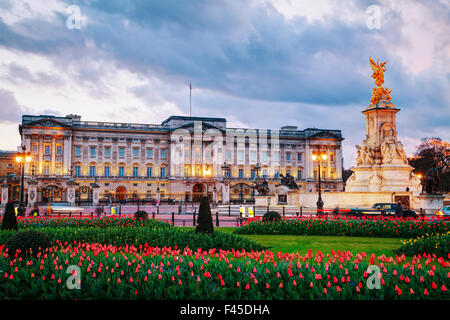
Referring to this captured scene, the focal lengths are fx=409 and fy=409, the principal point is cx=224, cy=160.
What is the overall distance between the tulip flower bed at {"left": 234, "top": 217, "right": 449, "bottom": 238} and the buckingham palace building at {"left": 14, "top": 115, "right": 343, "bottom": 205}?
56436 mm

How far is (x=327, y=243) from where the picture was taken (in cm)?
1454

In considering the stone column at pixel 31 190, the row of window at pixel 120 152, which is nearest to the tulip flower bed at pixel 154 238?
the stone column at pixel 31 190

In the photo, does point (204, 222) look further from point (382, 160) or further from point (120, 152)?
point (120, 152)

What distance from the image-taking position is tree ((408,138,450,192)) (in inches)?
2453

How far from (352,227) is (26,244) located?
12.6 meters

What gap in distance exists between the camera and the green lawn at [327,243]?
1298 cm

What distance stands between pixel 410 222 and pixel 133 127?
71.6m

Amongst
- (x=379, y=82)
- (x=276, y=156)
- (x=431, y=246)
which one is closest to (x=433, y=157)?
(x=276, y=156)

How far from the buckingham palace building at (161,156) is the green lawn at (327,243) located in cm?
5815

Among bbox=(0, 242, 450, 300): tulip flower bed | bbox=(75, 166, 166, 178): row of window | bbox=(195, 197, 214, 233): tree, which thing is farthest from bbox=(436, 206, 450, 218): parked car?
bbox=(75, 166, 166, 178): row of window

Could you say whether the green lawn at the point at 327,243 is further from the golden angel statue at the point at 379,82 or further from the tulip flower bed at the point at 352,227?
the golden angel statue at the point at 379,82

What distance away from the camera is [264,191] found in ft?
131

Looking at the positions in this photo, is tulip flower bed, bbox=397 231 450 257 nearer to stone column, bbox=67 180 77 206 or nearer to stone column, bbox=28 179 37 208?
stone column, bbox=67 180 77 206
